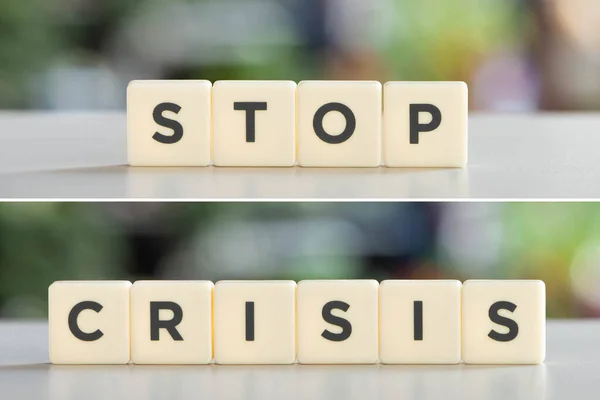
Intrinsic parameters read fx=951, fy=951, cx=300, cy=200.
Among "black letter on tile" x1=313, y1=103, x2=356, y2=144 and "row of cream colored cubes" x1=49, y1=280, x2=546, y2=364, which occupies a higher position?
"black letter on tile" x1=313, y1=103, x2=356, y2=144

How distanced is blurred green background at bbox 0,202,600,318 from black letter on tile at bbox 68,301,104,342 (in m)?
1.11

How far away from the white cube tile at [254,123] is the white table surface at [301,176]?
0.02 metres

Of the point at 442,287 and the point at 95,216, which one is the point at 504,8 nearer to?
the point at 95,216

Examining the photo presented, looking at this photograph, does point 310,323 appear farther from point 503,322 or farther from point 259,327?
point 503,322

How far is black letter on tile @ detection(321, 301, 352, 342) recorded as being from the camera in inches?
39.8

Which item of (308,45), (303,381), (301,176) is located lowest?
(303,381)

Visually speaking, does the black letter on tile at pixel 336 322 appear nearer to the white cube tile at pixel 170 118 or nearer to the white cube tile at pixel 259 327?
the white cube tile at pixel 259 327

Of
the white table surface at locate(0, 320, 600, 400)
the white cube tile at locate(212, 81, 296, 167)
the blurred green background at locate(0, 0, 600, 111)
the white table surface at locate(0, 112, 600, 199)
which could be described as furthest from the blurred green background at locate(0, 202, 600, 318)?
the white table surface at locate(0, 320, 600, 400)

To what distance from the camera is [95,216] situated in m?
2.14

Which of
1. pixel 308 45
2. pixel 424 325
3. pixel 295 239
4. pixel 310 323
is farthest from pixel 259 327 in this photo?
pixel 308 45

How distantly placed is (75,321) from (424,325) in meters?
0.37

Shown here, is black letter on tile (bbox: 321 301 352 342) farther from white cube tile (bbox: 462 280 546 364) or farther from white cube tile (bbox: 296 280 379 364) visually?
white cube tile (bbox: 462 280 546 364)

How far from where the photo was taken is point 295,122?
46.6 inches

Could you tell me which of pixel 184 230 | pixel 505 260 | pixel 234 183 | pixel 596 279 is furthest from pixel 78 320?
pixel 596 279
